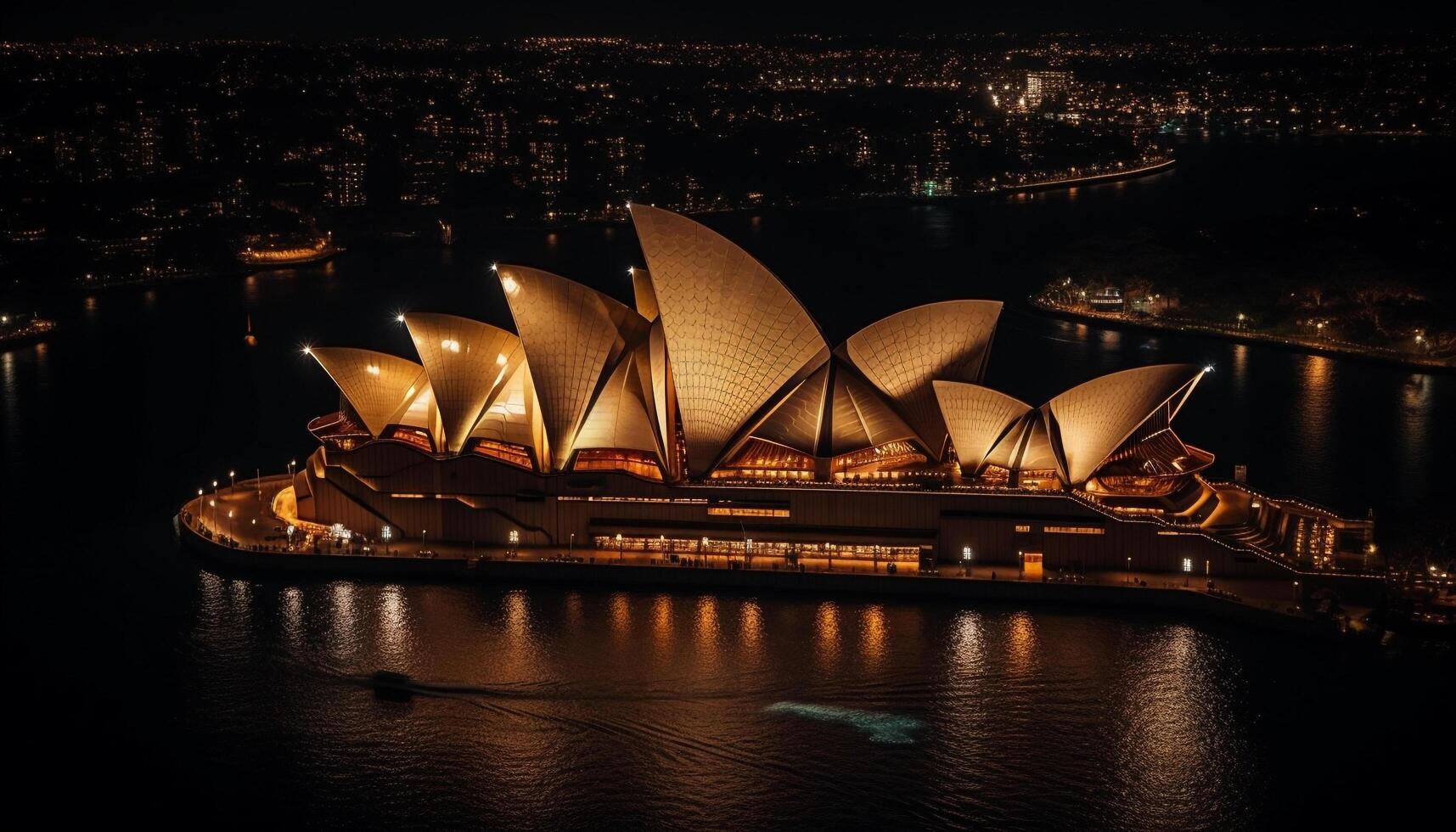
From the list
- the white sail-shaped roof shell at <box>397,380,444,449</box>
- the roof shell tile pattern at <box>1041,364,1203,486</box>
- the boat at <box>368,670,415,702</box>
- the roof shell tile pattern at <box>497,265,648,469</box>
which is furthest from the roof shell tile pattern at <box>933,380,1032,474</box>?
the boat at <box>368,670,415,702</box>

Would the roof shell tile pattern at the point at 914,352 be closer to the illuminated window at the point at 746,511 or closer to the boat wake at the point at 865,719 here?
the illuminated window at the point at 746,511

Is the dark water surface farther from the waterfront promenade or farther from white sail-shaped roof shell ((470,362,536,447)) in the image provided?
white sail-shaped roof shell ((470,362,536,447))

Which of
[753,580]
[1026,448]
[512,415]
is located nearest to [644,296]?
[512,415]

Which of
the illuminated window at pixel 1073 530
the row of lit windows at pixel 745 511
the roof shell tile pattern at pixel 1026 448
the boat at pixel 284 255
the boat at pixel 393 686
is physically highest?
the boat at pixel 284 255

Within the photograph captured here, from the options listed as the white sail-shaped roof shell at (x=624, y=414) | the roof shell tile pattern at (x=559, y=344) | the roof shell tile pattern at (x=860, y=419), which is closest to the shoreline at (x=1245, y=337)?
the roof shell tile pattern at (x=860, y=419)

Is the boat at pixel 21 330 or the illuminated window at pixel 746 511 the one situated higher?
the boat at pixel 21 330

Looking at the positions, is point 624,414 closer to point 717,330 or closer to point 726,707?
point 717,330
